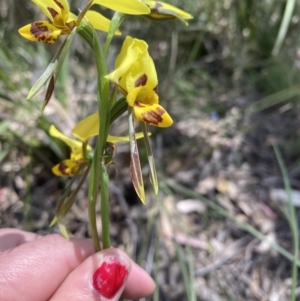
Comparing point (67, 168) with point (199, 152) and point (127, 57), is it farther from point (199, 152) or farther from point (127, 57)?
point (199, 152)

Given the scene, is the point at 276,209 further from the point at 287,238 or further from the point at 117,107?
the point at 117,107

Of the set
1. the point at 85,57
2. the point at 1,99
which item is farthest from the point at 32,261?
the point at 85,57

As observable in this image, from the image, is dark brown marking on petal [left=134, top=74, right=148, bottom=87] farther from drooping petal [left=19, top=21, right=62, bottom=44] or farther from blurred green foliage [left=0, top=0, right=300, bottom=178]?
blurred green foliage [left=0, top=0, right=300, bottom=178]

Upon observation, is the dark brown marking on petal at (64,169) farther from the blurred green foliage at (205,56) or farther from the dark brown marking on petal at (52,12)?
the blurred green foliage at (205,56)

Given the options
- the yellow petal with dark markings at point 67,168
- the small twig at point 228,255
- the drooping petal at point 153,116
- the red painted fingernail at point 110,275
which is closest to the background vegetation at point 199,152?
the small twig at point 228,255

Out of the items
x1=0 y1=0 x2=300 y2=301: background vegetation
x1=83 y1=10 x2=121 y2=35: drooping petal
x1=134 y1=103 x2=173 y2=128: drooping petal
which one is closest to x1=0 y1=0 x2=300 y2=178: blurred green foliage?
x1=0 y1=0 x2=300 y2=301: background vegetation

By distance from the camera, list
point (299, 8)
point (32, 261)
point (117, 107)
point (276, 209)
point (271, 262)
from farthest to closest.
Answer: point (299, 8)
point (276, 209)
point (271, 262)
point (32, 261)
point (117, 107)

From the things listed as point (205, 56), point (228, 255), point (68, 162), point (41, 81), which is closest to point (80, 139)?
point (68, 162)

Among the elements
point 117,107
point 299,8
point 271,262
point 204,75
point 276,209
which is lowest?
point 271,262
